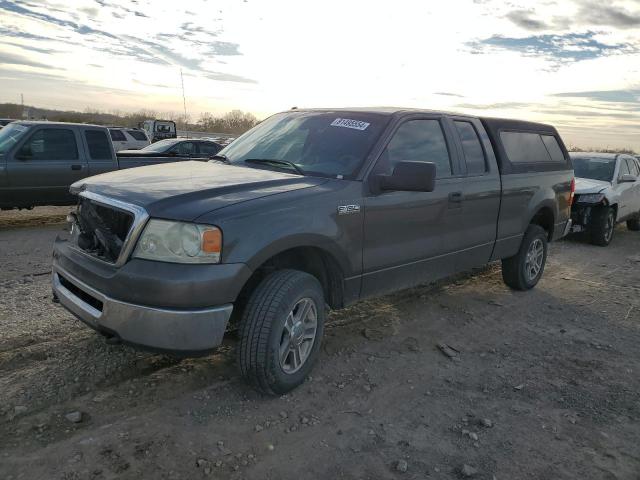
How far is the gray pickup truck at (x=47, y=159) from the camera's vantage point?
334 inches

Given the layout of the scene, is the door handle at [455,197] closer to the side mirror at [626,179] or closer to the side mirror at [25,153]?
the side mirror at [626,179]

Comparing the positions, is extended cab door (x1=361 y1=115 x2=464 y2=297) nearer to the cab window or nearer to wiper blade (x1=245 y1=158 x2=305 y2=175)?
the cab window

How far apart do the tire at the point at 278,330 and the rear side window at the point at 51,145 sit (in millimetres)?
7162

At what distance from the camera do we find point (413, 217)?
13.9 ft

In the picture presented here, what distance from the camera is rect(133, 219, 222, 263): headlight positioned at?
293cm

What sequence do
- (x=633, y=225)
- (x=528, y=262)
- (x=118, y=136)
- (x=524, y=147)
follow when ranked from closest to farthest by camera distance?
(x=524, y=147)
(x=528, y=262)
(x=633, y=225)
(x=118, y=136)

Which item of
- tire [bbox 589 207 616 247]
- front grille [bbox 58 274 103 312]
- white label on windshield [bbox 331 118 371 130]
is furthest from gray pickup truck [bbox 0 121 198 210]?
tire [bbox 589 207 616 247]

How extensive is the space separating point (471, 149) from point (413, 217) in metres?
1.25

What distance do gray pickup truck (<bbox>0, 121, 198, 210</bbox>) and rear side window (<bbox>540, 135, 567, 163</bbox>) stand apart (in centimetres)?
709

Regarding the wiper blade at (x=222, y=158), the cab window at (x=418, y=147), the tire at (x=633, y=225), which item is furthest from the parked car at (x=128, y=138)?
the cab window at (x=418, y=147)

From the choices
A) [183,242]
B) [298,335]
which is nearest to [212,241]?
[183,242]

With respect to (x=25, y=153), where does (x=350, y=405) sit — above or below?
below

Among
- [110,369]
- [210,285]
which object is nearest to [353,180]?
[210,285]

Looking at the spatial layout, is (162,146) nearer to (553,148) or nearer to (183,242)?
(553,148)
